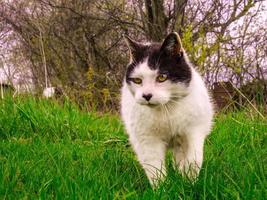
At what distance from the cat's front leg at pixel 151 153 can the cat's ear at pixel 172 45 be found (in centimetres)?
54

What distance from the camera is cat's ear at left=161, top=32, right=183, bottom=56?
2557mm

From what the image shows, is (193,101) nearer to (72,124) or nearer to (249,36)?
(72,124)

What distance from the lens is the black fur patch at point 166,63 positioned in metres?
2.57

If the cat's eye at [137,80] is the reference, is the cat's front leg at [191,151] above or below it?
below

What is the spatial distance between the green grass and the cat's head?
17.5 inches

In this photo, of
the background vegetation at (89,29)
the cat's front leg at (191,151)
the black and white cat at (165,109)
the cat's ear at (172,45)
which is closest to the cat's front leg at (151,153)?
the black and white cat at (165,109)

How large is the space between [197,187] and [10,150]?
1587 millimetres

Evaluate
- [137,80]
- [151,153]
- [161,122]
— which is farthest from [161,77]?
[151,153]

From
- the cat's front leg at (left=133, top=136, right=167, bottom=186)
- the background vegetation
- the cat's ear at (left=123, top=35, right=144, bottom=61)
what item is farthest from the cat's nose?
the background vegetation

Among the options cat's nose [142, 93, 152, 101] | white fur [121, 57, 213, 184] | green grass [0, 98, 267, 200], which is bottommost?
green grass [0, 98, 267, 200]

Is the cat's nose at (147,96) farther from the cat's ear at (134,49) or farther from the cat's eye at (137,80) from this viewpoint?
the cat's ear at (134,49)

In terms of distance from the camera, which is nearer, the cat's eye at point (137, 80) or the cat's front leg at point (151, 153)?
the cat's front leg at point (151, 153)

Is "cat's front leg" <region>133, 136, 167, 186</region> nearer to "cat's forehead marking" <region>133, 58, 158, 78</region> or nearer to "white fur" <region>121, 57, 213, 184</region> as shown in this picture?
"white fur" <region>121, 57, 213, 184</region>

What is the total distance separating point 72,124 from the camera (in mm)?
4238
